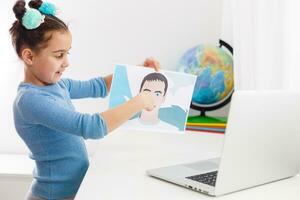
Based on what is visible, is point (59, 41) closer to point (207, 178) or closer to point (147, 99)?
point (147, 99)

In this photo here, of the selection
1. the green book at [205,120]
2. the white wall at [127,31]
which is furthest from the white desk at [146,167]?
the white wall at [127,31]

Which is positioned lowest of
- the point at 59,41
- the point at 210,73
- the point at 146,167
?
the point at 146,167

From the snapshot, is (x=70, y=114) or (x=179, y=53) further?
(x=179, y=53)

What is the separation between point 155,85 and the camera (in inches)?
57.7

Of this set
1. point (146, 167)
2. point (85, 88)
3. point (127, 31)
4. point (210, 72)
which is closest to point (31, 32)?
point (85, 88)

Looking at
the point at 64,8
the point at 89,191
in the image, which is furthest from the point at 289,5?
the point at 64,8

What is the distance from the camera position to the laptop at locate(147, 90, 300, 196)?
0.94 meters

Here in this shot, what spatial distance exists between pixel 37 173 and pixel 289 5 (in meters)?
0.95

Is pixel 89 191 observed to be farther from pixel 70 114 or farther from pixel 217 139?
pixel 217 139

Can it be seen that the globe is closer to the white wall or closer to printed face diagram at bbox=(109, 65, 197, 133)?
the white wall

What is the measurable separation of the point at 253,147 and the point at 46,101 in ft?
1.93

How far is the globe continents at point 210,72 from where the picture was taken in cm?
198

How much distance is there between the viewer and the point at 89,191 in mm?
1003

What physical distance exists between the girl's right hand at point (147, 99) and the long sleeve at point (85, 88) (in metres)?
0.28
